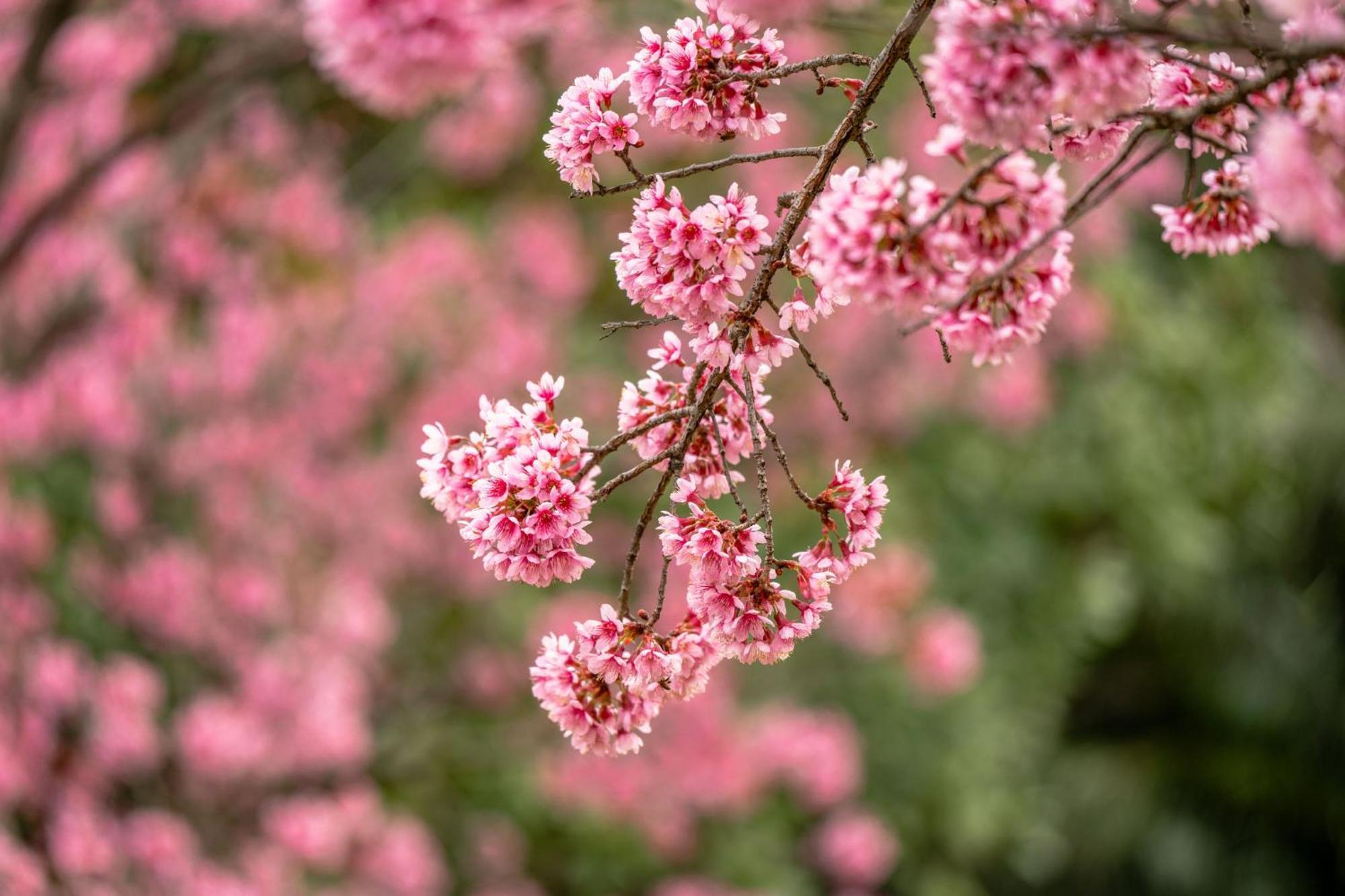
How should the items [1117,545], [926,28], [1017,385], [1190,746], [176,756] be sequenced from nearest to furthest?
[926,28]
[176,756]
[1017,385]
[1117,545]
[1190,746]

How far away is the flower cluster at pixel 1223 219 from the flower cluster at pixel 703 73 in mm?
426

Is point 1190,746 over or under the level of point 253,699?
under

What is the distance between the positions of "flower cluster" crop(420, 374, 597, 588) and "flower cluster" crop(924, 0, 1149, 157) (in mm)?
467

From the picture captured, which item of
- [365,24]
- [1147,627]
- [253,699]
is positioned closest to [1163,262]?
[1147,627]

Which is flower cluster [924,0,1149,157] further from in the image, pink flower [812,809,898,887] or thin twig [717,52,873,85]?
pink flower [812,809,898,887]

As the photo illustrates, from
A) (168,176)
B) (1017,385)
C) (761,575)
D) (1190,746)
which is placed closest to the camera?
(761,575)

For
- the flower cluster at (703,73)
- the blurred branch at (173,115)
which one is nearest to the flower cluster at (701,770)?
the blurred branch at (173,115)

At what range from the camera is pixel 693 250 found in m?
1.13

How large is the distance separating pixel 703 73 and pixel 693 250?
0.20 metres

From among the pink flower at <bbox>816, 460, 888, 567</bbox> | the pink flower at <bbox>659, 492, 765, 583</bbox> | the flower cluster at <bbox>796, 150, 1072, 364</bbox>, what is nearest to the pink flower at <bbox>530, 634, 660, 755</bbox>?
the pink flower at <bbox>659, 492, 765, 583</bbox>

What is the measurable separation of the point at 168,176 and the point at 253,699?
5.95 ft

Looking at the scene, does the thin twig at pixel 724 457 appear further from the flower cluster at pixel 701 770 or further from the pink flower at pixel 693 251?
the flower cluster at pixel 701 770

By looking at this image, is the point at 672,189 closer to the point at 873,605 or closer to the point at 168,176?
the point at 168,176

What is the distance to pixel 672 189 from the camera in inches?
45.9
